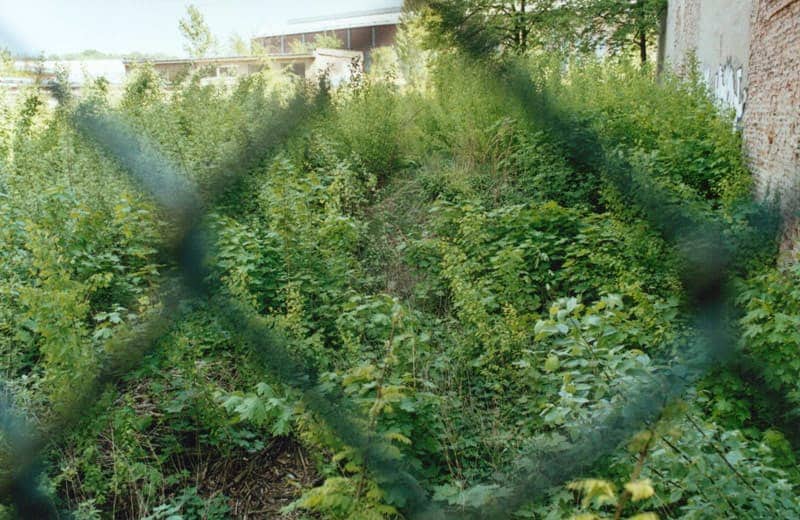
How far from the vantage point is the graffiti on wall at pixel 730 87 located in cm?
662

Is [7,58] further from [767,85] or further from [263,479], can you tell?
[767,85]

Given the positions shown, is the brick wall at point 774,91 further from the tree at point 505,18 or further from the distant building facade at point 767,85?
the tree at point 505,18

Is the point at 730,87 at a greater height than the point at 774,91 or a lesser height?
greater

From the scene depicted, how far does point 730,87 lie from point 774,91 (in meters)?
3.81

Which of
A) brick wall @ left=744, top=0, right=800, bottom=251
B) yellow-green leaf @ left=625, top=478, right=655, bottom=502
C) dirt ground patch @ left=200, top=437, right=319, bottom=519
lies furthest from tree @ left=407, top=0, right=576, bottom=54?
brick wall @ left=744, top=0, right=800, bottom=251

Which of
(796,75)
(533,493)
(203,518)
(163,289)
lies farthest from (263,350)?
(796,75)

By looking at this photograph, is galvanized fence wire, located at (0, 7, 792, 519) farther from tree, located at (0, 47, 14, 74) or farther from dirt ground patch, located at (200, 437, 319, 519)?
dirt ground patch, located at (200, 437, 319, 519)

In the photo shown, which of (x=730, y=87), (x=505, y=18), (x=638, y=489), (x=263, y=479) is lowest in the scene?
(x=263, y=479)

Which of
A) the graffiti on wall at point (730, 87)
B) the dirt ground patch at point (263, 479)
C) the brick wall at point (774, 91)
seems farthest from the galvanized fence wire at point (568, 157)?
the graffiti on wall at point (730, 87)

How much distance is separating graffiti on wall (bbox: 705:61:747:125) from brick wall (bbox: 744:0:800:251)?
71.1 inches

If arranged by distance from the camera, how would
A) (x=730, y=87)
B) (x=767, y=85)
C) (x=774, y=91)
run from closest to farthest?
(x=774, y=91) → (x=767, y=85) → (x=730, y=87)

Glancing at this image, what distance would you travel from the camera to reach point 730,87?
7336 millimetres

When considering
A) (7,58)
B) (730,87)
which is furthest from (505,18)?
(730,87)

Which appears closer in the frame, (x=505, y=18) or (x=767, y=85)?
(x=505, y=18)
